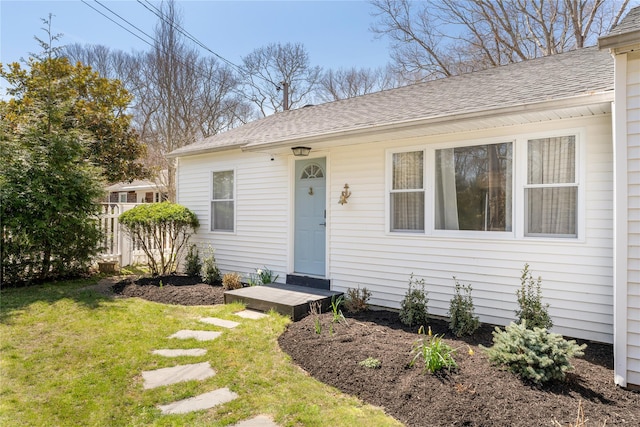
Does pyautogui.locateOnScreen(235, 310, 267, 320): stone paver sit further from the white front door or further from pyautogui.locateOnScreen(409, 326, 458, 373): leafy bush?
pyautogui.locateOnScreen(409, 326, 458, 373): leafy bush

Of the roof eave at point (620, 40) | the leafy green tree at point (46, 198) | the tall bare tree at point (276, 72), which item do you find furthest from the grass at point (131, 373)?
the tall bare tree at point (276, 72)

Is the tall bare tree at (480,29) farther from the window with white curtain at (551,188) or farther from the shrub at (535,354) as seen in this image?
the shrub at (535,354)

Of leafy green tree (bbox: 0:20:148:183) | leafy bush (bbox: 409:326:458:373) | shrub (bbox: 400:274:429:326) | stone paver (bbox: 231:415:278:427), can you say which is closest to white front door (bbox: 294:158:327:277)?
shrub (bbox: 400:274:429:326)

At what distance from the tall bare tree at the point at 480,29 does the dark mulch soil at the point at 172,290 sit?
12.4 meters

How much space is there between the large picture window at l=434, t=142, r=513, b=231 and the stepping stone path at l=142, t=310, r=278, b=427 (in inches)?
132

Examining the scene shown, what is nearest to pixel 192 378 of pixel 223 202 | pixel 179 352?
pixel 179 352

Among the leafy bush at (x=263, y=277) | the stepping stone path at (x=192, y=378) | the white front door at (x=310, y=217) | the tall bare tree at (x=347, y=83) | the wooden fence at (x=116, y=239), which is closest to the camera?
the stepping stone path at (x=192, y=378)

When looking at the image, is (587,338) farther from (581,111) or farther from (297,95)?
(297,95)

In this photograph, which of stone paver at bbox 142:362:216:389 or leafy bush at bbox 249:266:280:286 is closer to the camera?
stone paver at bbox 142:362:216:389

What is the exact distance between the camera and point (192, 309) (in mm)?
5484

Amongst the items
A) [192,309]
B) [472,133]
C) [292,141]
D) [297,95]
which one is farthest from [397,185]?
[297,95]

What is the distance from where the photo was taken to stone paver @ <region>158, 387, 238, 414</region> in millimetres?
2688

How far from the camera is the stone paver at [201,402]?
2.69 meters

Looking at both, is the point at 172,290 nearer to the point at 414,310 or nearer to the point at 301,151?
the point at 301,151
